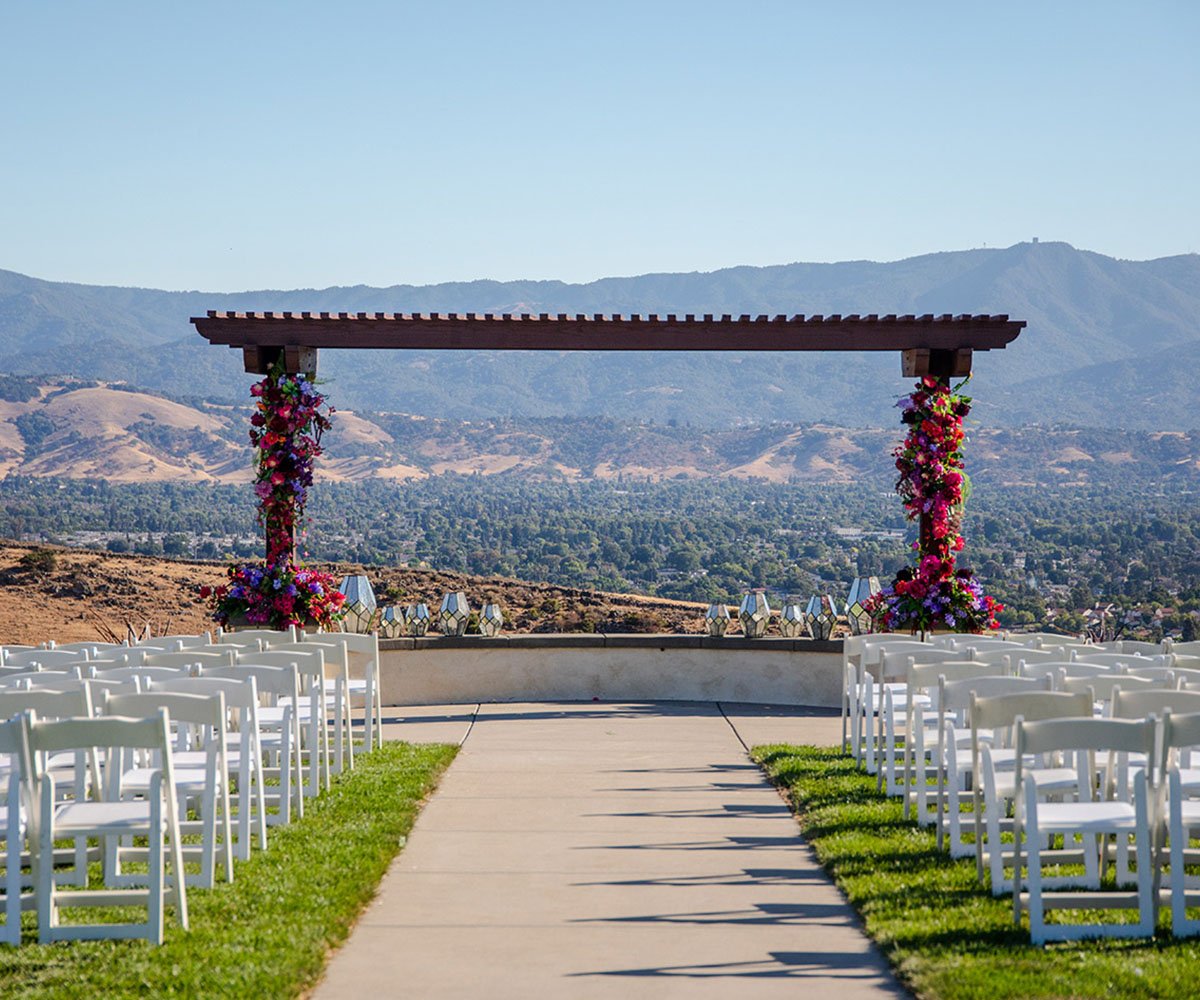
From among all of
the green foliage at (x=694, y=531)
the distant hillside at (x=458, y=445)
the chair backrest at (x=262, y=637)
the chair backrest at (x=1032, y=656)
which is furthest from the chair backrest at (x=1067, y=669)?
the distant hillside at (x=458, y=445)

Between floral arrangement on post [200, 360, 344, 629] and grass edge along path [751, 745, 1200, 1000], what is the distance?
6.63 m

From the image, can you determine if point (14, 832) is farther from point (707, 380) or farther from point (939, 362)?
point (707, 380)

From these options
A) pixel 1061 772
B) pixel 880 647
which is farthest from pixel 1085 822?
pixel 880 647

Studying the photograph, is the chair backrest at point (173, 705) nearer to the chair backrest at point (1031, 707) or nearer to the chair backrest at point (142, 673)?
the chair backrest at point (142, 673)

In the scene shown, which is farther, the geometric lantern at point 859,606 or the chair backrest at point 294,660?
the geometric lantern at point 859,606

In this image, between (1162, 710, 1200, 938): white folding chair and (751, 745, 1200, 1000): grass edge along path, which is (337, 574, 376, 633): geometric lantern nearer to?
(751, 745, 1200, 1000): grass edge along path

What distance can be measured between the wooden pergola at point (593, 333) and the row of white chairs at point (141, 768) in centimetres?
418

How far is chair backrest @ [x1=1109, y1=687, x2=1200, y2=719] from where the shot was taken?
7270mm

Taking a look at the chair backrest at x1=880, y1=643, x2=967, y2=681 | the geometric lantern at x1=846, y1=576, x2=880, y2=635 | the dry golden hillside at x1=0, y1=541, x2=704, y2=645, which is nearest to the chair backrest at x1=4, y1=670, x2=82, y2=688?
the chair backrest at x1=880, y1=643, x2=967, y2=681

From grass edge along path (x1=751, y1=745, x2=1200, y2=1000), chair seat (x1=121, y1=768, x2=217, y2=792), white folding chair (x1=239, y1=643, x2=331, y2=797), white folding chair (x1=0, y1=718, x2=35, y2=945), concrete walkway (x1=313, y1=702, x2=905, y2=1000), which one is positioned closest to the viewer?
grass edge along path (x1=751, y1=745, x2=1200, y2=1000)

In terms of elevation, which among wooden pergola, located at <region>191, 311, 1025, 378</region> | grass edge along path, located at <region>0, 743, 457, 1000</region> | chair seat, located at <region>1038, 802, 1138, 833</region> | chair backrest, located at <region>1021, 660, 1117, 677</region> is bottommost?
grass edge along path, located at <region>0, 743, 457, 1000</region>

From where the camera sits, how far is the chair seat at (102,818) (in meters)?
6.28

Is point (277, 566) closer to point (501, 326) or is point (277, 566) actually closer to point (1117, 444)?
point (501, 326)

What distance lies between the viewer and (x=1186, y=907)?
6.47 m
